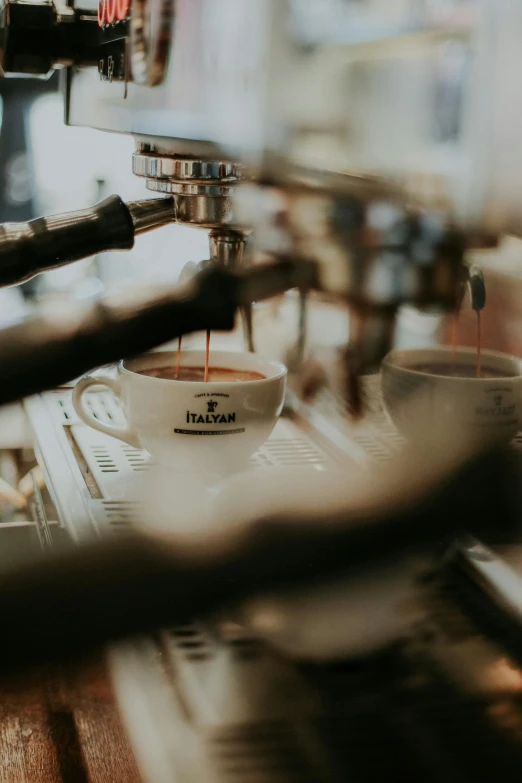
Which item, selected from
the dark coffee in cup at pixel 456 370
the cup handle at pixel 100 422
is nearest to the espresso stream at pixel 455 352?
the dark coffee in cup at pixel 456 370

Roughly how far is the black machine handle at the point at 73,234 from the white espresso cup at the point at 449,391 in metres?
0.33

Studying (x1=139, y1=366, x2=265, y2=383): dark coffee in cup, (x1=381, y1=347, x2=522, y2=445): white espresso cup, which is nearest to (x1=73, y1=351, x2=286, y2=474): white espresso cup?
(x1=139, y1=366, x2=265, y2=383): dark coffee in cup

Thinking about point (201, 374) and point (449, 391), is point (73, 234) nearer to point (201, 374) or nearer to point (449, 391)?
point (201, 374)

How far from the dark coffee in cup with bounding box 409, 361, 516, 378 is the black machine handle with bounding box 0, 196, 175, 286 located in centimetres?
34

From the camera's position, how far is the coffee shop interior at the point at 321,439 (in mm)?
195

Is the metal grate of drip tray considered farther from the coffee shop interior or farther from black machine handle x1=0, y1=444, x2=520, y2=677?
black machine handle x1=0, y1=444, x2=520, y2=677

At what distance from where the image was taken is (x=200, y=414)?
526 millimetres

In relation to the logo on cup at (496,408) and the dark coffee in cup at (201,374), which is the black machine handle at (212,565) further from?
the dark coffee in cup at (201,374)

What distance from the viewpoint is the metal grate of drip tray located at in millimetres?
430

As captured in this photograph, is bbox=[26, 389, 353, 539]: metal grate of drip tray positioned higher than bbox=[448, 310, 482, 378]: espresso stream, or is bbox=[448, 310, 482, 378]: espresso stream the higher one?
bbox=[448, 310, 482, 378]: espresso stream

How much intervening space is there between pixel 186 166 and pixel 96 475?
0.21 meters

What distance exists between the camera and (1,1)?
624 millimetres

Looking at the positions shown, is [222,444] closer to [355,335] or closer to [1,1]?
[355,335]

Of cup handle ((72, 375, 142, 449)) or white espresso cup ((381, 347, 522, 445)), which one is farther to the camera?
cup handle ((72, 375, 142, 449))
